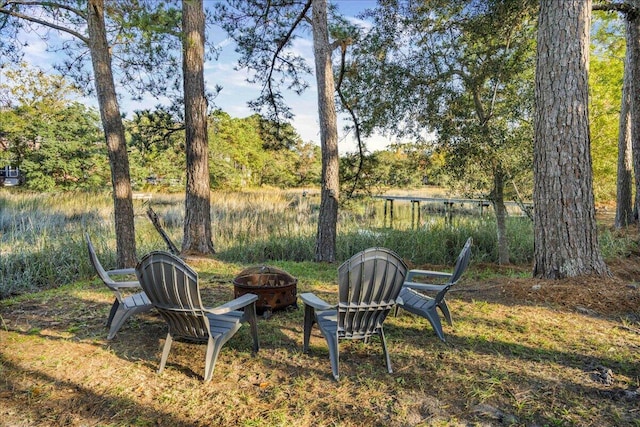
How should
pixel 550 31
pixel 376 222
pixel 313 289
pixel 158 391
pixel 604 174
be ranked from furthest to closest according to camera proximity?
pixel 604 174
pixel 376 222
pixel 313 289
pixel 550 31
pixel 158 391

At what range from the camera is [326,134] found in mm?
6852

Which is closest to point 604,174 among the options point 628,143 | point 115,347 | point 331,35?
point 628,143

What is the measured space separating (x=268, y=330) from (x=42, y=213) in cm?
936

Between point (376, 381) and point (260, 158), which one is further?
point (260, 158)

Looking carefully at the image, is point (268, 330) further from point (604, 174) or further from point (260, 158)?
point (260, 158)

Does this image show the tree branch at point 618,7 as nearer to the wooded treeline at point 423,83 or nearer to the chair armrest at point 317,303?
the wooded treeline at point 423,83

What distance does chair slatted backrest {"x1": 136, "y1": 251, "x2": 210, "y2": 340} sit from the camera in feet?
7.66

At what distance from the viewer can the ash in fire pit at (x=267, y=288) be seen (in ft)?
11.8

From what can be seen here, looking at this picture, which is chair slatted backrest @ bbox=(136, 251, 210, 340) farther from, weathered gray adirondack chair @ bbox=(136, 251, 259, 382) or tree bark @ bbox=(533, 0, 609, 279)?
tree bark @ bbox=(533, 0, 609, 279)

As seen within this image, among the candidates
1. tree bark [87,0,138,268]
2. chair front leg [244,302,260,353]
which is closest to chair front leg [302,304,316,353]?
chair front leg [244,302,260,353]

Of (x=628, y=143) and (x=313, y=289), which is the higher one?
(x=628, y=143)

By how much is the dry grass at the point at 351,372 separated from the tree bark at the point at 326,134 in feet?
10.6

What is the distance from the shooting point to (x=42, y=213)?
9.83 meters

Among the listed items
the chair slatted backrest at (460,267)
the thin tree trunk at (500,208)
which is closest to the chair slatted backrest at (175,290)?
the chair slatted backrest at (460,267)
